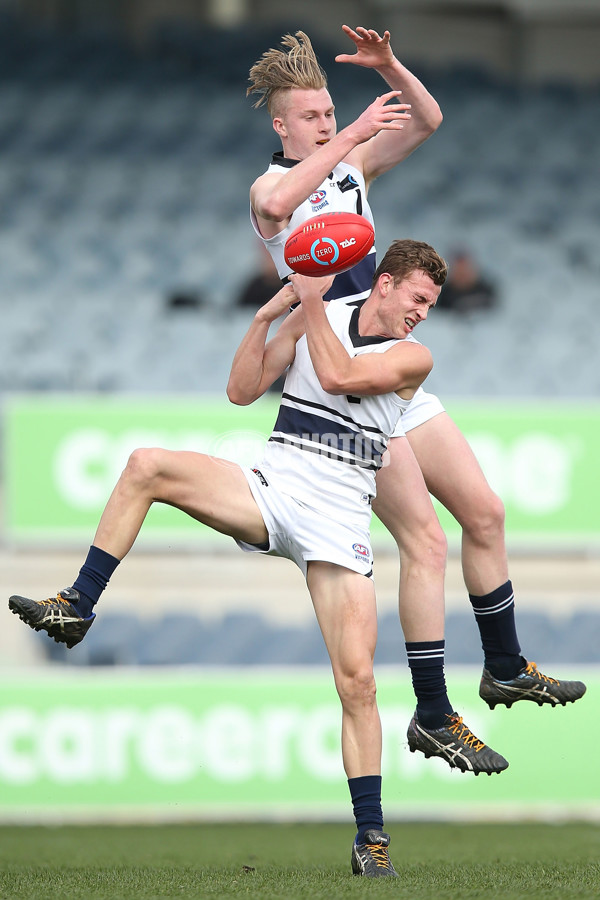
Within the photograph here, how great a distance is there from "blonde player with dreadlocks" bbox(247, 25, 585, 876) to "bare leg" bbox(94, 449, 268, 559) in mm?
511

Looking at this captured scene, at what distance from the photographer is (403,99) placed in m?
4.18

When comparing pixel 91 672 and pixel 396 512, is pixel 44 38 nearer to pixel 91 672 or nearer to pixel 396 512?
pixel 91 672

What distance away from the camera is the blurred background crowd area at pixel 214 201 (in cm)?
912

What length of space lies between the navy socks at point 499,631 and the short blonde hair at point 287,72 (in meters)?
1.76

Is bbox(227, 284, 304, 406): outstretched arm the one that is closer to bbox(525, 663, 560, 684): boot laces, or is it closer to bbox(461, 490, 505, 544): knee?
bbox(461, 490, 505, 544): knee

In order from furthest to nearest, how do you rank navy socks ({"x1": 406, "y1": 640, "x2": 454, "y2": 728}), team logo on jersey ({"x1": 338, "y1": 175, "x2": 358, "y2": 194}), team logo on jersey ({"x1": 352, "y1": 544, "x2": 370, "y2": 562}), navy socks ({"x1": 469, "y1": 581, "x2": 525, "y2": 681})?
navy socks ({"x1": 469, "y1": 581, "x2": 525, "y2": 681})
navy socks ({"x1": 406, "y1": 640, "x2": 454, "y2": 728})
team logo on jersey ({"x1": 338, "y1": 175, "x2": 358, "y2": 194})
team logo on jersey ({"x1": 352, "y1": 544, "x2": 370, "y2": 562})

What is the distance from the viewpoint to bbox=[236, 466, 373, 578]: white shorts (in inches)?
152

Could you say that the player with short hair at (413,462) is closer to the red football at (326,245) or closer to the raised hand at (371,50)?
the raised hand at (371,50)

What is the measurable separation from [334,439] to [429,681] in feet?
2.92

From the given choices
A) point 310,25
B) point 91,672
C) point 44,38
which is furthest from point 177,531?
point 310,25

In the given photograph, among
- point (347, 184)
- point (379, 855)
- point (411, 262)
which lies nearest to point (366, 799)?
point (379, 855)

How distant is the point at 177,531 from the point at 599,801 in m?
2.83

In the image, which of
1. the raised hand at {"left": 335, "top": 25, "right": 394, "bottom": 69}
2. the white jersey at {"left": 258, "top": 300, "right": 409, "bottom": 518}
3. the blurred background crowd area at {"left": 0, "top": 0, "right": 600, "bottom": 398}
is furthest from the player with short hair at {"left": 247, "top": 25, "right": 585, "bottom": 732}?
the blurred background crowd area at {"left": 0, "top": 0, "right": 600, "bottom": 398}

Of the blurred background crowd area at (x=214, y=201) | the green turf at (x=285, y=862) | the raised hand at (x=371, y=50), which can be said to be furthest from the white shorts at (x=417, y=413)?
the blurred background crowd area at (x=214, y=201)
